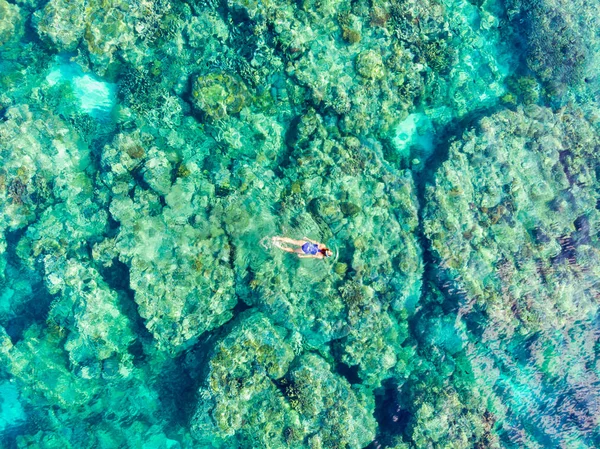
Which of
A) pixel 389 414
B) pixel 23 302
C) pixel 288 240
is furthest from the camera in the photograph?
pixel 23 302

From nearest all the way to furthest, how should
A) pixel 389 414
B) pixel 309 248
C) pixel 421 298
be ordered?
pixel 309 248 < pixel 389 414 < pixel 421 298

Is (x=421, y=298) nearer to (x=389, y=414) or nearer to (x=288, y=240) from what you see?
(x=389, y=414)

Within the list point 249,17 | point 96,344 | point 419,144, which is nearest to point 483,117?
point 419,144

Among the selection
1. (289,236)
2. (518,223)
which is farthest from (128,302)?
(518,223)

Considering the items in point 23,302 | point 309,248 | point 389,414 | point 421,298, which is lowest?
point 23,302

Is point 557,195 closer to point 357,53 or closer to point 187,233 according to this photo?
point 357,53

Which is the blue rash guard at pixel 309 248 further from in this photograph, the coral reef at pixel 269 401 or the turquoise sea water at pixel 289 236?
the coral reef at pixel 269 401

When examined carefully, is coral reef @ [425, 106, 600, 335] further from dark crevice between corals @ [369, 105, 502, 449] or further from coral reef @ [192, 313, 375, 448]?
coral reef @ [192, 313, 375, 448]

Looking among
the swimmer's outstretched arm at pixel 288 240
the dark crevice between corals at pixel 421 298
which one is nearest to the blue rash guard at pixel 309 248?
the swimmer's outstretched arm at pixel 288 240

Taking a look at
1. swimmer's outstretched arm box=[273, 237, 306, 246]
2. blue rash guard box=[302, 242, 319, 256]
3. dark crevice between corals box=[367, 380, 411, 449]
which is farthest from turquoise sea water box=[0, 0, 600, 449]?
blue rash guard box=[302, 242, 319, 256]
